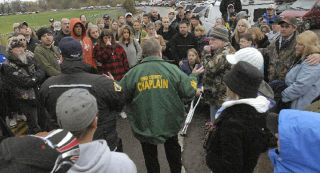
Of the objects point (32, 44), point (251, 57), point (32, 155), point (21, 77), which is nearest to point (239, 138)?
point (251, 57)

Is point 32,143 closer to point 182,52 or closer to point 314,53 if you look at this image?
point 314,53

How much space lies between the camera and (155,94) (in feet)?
8.65

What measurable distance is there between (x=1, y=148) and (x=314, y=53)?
353cm

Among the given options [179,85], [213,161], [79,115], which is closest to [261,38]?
[179,85]

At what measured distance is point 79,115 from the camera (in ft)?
4.76

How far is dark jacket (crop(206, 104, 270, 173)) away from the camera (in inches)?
69.4

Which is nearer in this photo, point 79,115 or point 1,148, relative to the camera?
point 1,148

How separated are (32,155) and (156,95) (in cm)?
176

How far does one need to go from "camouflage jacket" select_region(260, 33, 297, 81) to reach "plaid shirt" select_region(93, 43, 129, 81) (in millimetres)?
2913

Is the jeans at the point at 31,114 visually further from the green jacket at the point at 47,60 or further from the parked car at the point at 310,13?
the parked car at the point at 310,13

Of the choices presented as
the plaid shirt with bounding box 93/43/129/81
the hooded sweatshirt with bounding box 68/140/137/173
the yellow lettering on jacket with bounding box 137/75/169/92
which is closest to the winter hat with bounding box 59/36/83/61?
the yellow lettering on jacket with bounding box 137/75/169/92

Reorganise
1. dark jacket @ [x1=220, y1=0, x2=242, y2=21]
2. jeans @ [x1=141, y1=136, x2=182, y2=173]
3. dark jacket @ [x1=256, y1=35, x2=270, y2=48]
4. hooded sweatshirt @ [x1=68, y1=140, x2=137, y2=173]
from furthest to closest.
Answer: dark jacket @ [x1=220, y1=0, x2=242, y2=21] < dark jacket @ [x1=256, y1=35, x2=270, y2=48] < jeans @ [x1=141, y1=136, x2=182, y2=173] < hooded sweatshirt @ [x1=68, y1=140, x2=137, y2=173]

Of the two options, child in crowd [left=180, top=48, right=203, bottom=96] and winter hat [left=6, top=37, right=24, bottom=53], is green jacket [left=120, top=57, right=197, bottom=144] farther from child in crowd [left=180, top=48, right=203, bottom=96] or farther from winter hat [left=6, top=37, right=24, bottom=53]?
winter hat [left=6, top=37, right=24, bottom=53]

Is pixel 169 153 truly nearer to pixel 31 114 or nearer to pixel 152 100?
pixel 152 100
